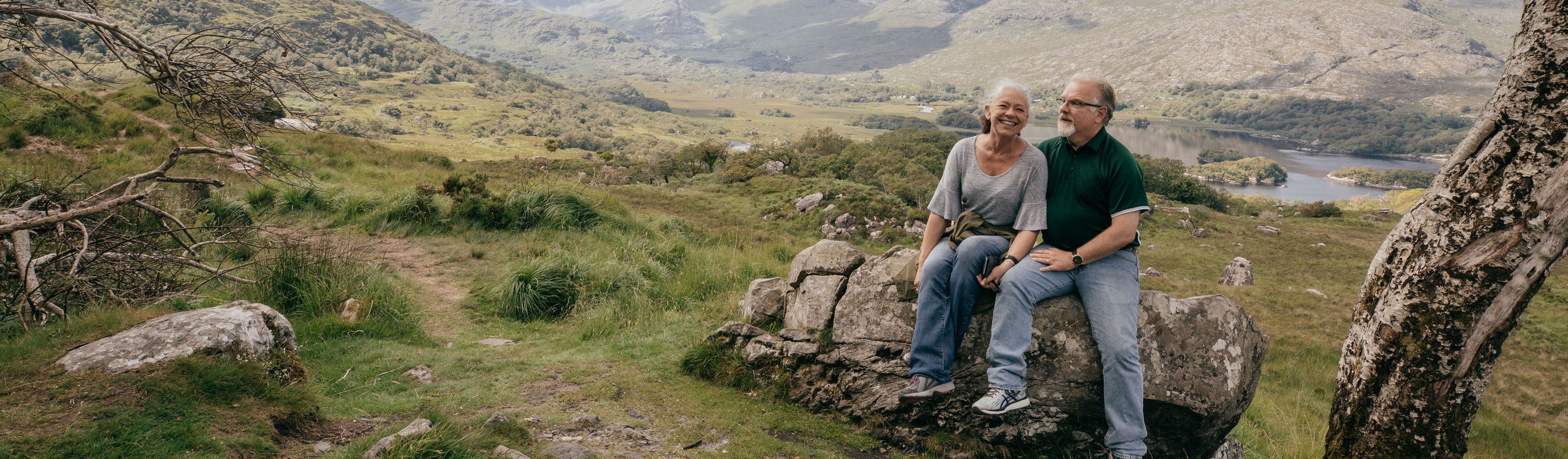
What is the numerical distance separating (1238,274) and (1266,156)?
460 ft

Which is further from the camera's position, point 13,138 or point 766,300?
point 13,138

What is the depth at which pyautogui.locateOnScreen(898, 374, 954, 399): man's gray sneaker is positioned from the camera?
4762 mm

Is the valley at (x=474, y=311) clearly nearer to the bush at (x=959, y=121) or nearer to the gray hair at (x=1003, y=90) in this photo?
the gray hair at (x=1003, y=90)

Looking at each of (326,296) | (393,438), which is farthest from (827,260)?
(326,296)

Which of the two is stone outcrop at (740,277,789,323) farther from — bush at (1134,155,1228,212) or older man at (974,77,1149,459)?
bush at (1134,155,1228,212)

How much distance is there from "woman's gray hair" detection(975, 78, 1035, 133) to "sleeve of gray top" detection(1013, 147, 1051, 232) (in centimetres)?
35

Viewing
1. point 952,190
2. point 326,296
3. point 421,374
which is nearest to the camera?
point 952,190

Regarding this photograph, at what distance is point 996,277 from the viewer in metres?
4.61

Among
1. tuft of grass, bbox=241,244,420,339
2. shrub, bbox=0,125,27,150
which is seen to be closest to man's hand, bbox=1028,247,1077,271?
tuft of grass, bbox=241,244,420,339

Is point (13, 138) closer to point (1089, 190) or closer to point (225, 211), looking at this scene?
point (225, 211)

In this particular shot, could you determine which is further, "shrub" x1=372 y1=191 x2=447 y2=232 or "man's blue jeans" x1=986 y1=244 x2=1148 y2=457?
"shrub" x1=372 y1=191 x2=447 y2=232

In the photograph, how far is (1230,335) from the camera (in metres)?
4.72

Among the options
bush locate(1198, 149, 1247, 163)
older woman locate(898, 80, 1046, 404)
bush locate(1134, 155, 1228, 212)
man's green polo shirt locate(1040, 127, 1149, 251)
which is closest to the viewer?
man's green polo shirt locate(1040, 127, 1149, 251)

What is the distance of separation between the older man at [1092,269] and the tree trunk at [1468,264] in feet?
3.99
